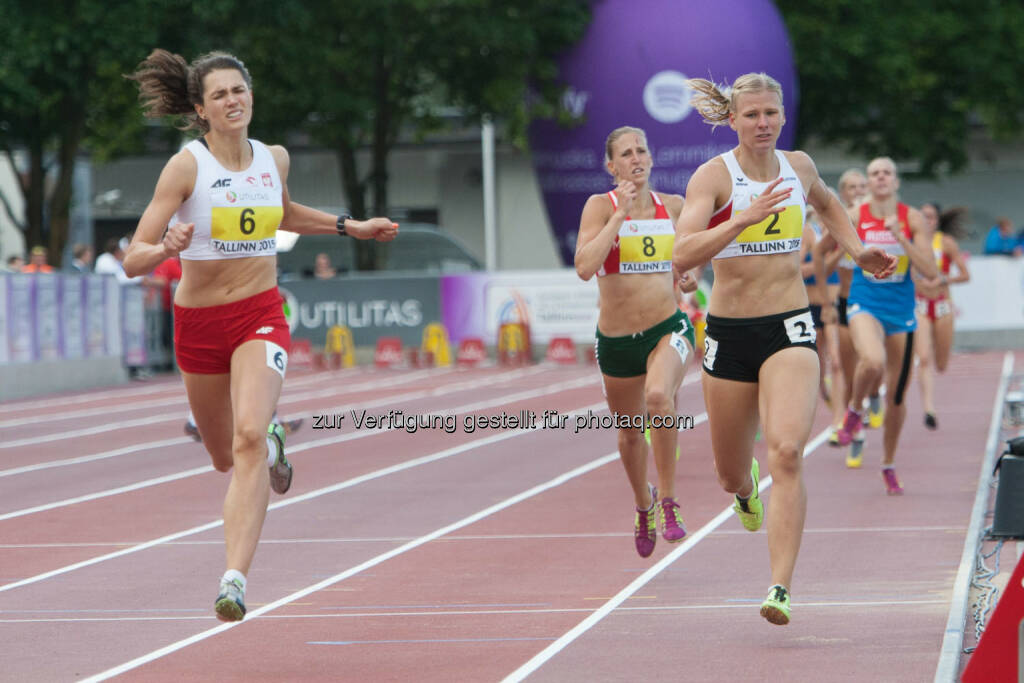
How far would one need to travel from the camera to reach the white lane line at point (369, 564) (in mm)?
7227

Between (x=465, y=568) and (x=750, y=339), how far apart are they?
2.76m

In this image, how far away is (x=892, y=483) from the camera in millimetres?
12227

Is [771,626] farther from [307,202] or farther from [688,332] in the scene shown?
[307,202]

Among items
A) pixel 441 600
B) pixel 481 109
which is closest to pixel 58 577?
pixel 441 600

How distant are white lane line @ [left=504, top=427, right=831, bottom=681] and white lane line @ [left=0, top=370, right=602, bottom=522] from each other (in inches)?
185

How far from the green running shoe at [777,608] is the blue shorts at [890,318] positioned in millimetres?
6294

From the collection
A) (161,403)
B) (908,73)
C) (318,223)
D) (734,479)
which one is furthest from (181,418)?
(908,73)

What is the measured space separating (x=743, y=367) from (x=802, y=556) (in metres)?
2.41

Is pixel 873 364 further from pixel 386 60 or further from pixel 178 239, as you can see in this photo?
pixel 386 60

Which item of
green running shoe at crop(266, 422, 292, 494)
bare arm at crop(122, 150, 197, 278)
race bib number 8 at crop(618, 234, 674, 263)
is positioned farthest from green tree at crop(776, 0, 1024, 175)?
bare arm at crop(122, 150, 197, 278)

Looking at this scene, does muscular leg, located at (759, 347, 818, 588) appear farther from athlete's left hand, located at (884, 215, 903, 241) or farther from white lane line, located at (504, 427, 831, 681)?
athlete's left hand, located at (884, 215, 903, 241)

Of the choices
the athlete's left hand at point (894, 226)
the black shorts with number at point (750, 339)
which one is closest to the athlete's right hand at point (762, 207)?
the black shorts with number at point (750, 339)

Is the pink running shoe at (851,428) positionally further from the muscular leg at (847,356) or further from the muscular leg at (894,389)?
the muscular leg at (894,389)

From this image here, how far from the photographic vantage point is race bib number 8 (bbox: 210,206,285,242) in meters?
7.65
